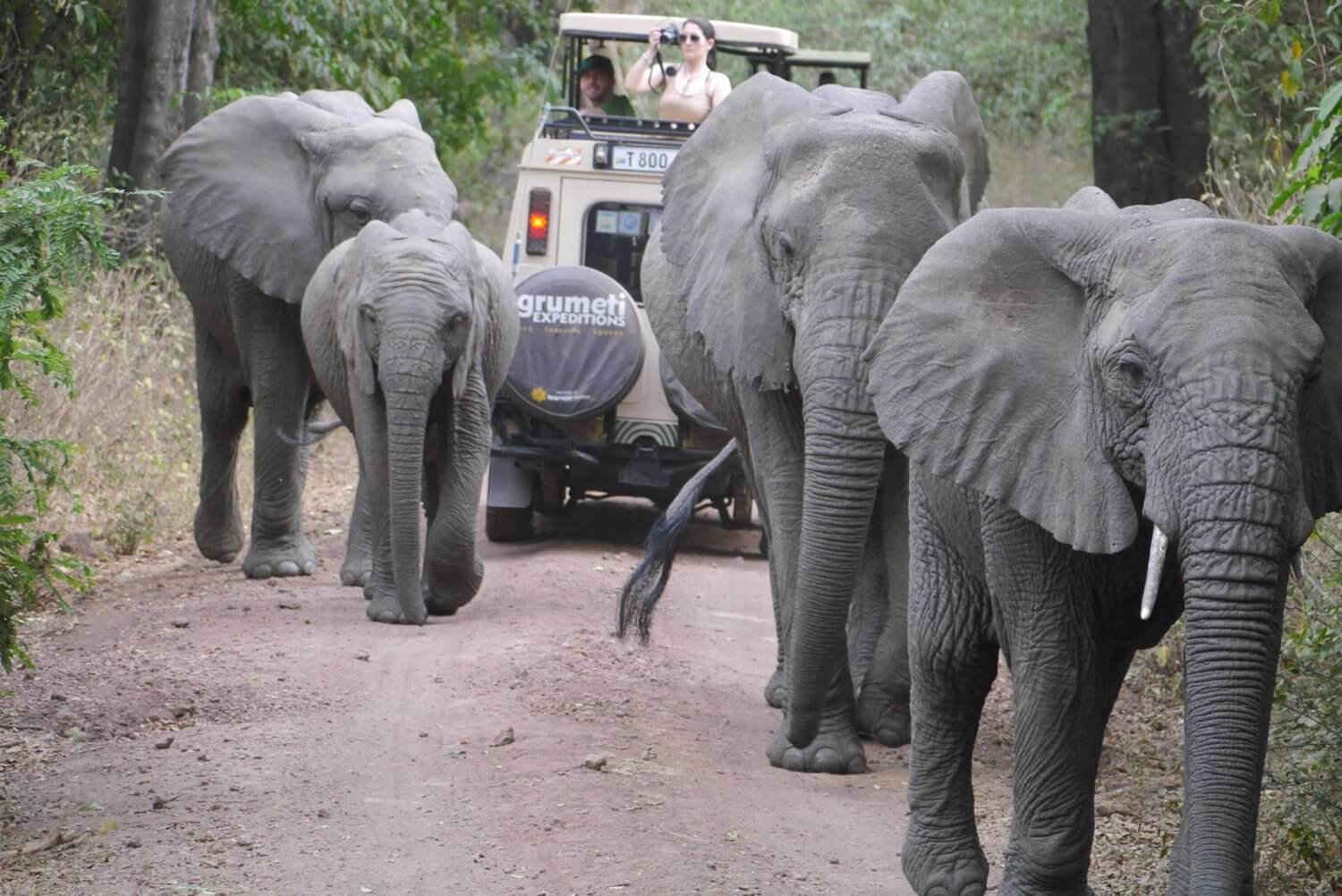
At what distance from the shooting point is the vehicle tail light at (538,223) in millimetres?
13070

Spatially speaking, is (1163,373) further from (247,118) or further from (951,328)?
(247,118)

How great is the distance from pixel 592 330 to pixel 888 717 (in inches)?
185

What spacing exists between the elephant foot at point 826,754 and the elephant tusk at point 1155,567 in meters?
3.15

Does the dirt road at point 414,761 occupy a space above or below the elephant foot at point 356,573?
above

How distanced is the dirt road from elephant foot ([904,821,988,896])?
33cm

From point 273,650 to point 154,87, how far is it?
712 centimetres

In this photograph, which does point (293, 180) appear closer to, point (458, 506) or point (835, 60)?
point (458, 506)

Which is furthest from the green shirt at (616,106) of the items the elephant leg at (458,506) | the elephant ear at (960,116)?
the elephant ear at (960,116)

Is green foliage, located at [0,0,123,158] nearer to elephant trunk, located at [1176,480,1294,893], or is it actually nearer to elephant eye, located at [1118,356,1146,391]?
elephant eye, located at [1118,356,1146,391]

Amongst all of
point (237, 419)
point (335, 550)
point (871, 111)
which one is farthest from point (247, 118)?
point (871, 111)

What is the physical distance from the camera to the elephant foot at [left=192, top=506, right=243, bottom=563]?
38.4ft

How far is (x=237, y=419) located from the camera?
11.9 metres

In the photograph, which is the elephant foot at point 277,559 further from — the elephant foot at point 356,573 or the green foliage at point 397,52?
the green foliage at point 397,52

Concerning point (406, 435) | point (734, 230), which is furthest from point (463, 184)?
point (734, 230)
